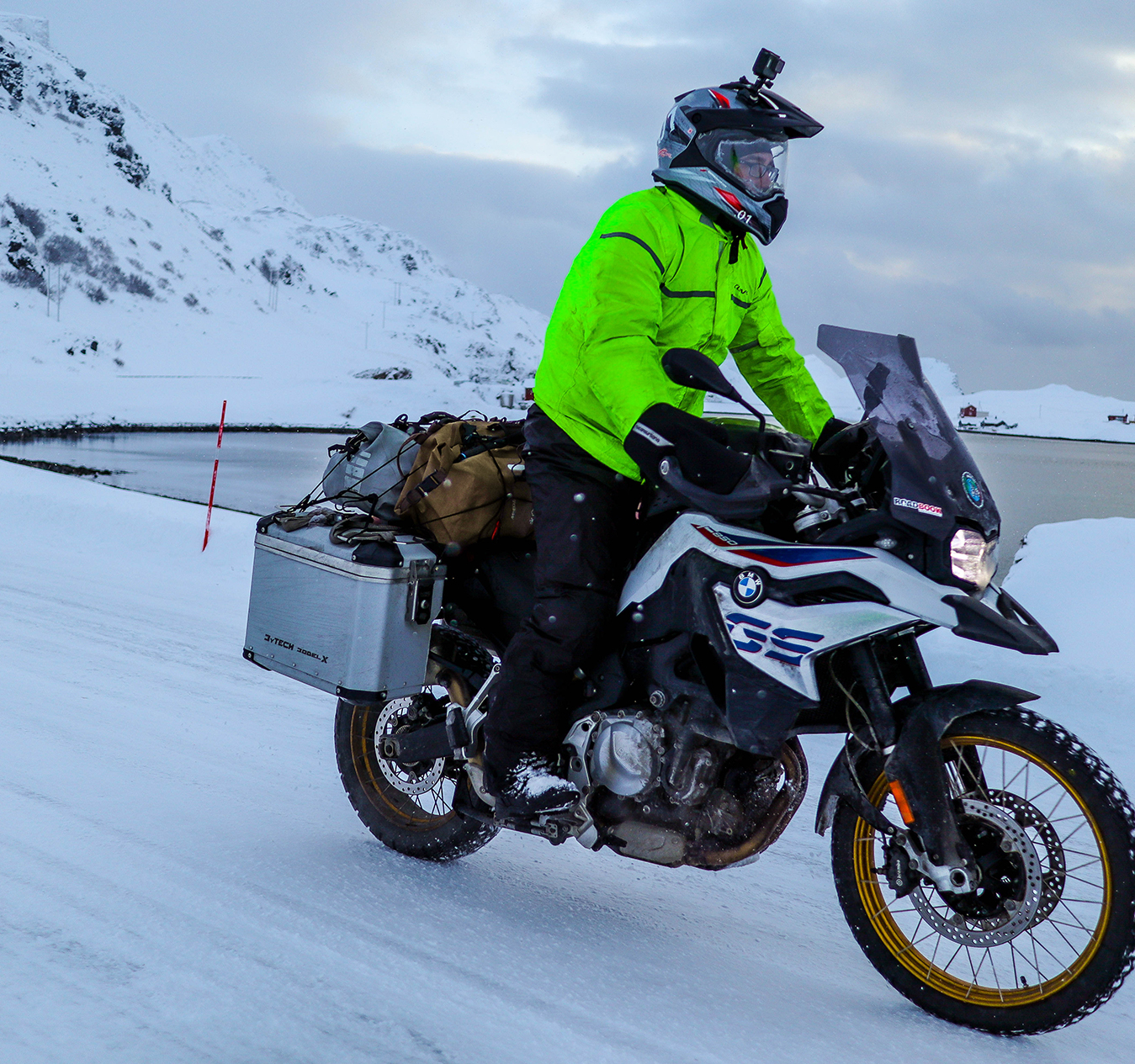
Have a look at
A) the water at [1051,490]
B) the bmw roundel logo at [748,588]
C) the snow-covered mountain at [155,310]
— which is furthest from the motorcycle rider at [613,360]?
the snow-covered mountain at [155,310]

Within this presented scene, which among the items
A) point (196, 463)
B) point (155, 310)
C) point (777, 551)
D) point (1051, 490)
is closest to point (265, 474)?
point (196, 463)

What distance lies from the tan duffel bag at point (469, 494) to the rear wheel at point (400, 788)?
0.69 metres

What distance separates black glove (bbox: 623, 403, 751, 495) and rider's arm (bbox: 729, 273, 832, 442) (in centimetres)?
90

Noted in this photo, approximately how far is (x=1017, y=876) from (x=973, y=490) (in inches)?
35.8

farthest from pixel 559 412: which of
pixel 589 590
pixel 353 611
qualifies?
pixel 353 611

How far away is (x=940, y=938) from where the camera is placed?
265cm

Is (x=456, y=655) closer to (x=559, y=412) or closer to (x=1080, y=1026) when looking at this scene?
(x=559, y=412)

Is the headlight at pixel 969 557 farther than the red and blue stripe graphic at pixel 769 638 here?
No

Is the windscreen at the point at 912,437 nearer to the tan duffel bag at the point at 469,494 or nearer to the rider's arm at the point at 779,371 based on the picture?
the rider's arm at the point at 779,371

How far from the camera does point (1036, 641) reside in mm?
2299

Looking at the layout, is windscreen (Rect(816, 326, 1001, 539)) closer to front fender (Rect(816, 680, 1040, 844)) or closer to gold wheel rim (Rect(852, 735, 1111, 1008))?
front fender (Rect(816, 680, 1040, 844))

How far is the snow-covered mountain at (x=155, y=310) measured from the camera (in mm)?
53688

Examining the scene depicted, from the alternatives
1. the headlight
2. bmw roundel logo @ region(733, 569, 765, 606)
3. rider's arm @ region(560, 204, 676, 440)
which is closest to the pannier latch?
rider's arm @ region(560, 204, 676, 440)

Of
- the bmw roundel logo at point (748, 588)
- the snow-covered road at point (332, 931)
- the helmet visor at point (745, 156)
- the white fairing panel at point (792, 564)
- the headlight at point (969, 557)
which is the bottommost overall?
the snow-covered road at point (332, 931)
